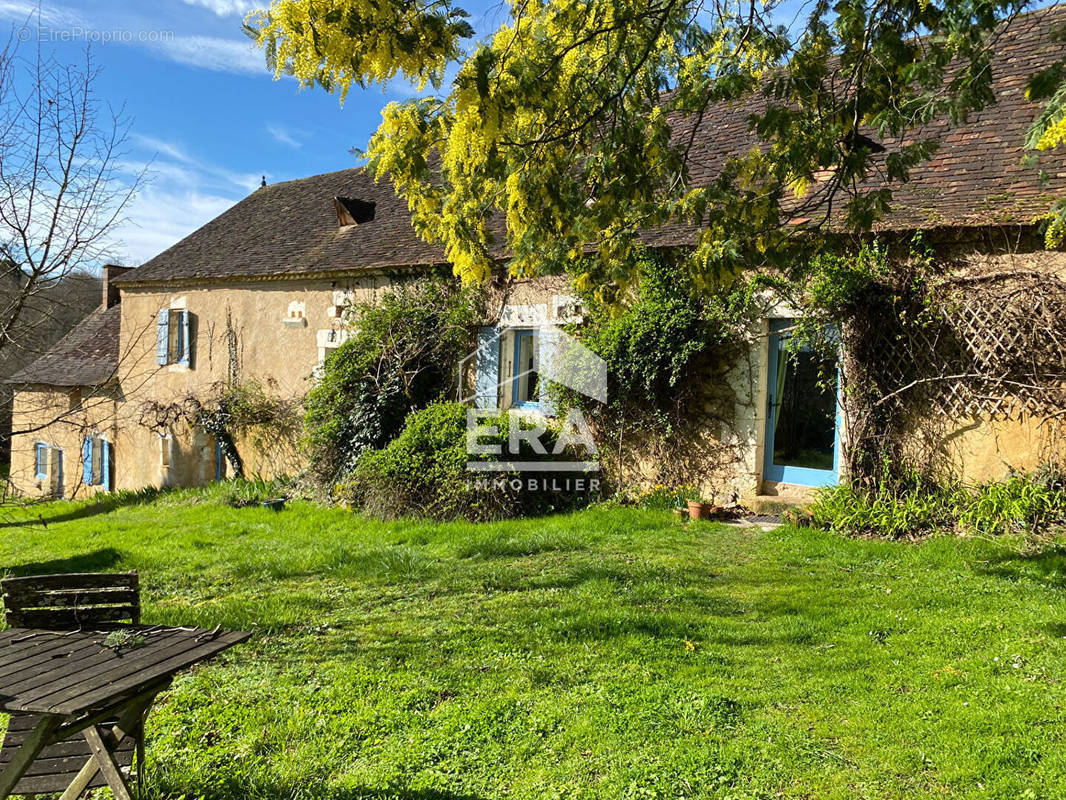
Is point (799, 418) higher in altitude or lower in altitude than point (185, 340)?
lower

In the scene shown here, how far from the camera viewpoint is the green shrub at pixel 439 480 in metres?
Result: 8.72

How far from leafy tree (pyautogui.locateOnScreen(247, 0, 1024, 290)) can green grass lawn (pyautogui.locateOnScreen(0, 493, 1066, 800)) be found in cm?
243

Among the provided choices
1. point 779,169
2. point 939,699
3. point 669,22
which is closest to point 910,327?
point 779,169

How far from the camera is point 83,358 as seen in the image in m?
19.0

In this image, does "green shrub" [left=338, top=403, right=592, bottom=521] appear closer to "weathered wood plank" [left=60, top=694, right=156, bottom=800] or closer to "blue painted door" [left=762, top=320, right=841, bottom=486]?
"blue painted door" [left=762, top=320, right=841, bottom=486]

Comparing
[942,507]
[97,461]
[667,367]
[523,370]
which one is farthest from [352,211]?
[942,507]

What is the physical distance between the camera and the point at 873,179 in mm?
8281

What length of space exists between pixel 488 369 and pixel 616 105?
236 inches

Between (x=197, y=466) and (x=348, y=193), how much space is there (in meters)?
6.50

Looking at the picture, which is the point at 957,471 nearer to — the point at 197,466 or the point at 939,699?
the point at 939,699

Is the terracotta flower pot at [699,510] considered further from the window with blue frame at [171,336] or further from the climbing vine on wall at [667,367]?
the window with blue frame at [171,336]

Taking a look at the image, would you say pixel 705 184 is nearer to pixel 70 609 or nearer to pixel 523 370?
pixel 523 370

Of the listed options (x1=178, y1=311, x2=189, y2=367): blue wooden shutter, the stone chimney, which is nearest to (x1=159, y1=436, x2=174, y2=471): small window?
(x1=178, y1=311, x2=189, y2=367): blue wooden shutter

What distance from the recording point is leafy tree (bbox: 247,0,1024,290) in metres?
3.82
